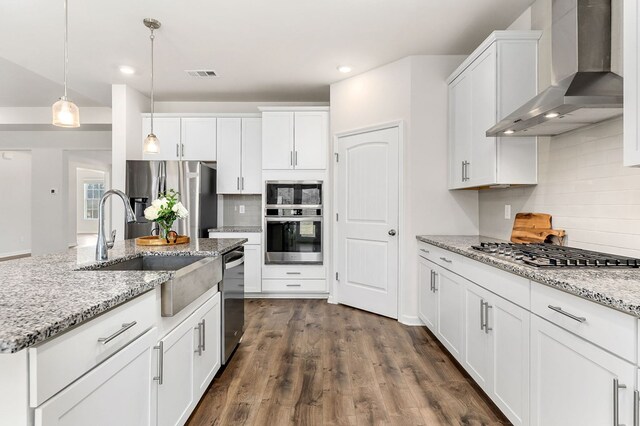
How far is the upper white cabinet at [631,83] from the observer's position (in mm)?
1403

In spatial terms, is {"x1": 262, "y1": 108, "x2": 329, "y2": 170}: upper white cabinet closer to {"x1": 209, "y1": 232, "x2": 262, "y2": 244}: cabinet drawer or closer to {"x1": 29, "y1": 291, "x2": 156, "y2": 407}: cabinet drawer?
{"x1": 209, "y1": 232, "x2": 262, "y2": 244}: cabinet drawer

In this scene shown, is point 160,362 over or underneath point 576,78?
underneath

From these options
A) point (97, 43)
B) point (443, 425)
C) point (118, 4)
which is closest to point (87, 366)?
point (443, 425)

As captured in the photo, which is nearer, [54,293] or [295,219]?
[54,293]

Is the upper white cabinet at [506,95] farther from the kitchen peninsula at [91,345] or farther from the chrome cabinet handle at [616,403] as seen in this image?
the kitchen peninsula at [91,345]

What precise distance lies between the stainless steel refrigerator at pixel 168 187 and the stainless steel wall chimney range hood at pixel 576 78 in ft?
11.4

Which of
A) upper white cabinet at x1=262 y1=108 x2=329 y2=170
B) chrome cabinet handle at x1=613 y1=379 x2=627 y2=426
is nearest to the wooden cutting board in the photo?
chrome cabinet handle at x1=613 y1=379 x2=627 y2=426

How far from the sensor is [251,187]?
15.9ft

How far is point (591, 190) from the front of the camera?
2.13 m

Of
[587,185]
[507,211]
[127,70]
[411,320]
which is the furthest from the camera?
[127,70]

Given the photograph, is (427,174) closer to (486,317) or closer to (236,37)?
(486,317)

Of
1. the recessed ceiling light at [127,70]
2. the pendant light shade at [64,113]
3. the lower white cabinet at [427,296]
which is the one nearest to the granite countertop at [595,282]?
the lower white cabinet at [427,296]

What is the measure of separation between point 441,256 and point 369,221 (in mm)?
1167

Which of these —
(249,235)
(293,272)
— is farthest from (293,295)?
(249,235)
